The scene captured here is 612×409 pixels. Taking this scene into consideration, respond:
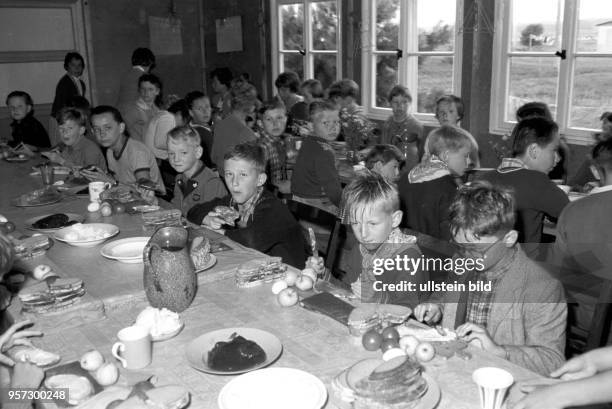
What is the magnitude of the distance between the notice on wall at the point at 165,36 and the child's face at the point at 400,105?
5.24 meters

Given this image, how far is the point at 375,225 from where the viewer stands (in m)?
2.37

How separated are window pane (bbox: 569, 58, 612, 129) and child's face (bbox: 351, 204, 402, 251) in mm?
3544

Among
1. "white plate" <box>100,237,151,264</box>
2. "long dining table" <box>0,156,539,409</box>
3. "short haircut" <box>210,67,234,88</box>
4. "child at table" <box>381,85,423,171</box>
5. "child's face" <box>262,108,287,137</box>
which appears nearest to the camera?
"long dining table" <box>0,156,539,409</box>

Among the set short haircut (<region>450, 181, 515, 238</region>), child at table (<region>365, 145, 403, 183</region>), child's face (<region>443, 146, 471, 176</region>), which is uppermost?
short haircut (<region>450, 181, 515, 238</region>)

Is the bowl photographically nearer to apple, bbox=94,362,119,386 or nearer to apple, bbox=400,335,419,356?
apple, bbox=94,362,119,386

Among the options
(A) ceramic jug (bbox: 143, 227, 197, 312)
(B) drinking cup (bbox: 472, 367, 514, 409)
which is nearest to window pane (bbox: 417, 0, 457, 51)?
(A) ceramic jug (bbox: 143, 227, 197, 312)

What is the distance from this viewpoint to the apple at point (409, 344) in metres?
1.64

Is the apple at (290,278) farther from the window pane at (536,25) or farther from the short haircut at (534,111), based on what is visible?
the window pane at (536,25)

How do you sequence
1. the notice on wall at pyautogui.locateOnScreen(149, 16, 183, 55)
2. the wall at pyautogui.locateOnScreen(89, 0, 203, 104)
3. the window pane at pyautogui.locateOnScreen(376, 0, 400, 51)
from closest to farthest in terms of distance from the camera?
the window pane at pyautogui.locateOnScreen(376, 0, 400, 51), the wall at pyautogui.locateOnScreen(89, 0, 203, 104), the notice on wall at pyautogui.locateOnScreen(149, 16, 183, 55)

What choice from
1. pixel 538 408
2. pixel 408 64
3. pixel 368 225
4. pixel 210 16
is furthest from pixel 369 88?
pixel 538 408

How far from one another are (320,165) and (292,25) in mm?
4612

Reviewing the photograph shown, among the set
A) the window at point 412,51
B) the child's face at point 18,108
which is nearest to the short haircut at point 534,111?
the window at point 412,51

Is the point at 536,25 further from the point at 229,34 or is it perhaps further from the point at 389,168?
the point at 229,34

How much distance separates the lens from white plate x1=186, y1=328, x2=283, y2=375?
5.33 feet
